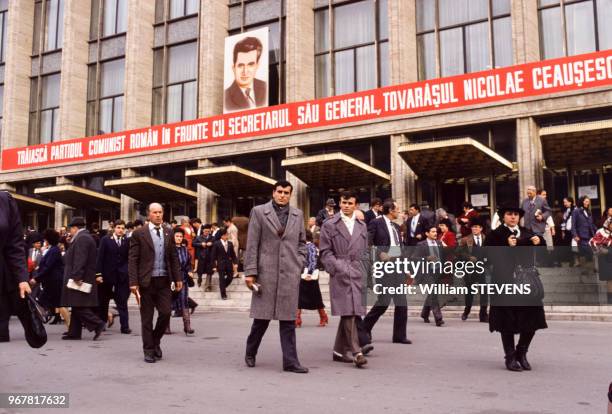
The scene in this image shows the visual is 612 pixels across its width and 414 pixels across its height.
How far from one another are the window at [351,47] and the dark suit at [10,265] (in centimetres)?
2022

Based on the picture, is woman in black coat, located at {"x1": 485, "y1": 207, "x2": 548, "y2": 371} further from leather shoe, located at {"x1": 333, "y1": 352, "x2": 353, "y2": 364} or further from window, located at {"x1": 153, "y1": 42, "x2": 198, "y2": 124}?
window, located at {"x1": 153, "y1": 42, "x2": 198, "y2": 124}

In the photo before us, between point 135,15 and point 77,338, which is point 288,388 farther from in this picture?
point 135,15

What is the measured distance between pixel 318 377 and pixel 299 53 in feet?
66.2

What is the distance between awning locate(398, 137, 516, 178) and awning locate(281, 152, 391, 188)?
1725mm

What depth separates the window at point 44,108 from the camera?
32.3 m

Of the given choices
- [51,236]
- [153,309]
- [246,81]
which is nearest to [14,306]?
[153,309]

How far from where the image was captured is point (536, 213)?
14023 mm

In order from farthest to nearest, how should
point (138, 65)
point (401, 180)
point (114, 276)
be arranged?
point (138, 65), point (401, 180), point (114, 276)

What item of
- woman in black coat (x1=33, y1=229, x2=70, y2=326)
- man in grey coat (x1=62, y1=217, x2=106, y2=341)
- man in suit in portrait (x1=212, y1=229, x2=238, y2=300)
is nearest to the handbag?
man in grey coat (x1=62, y1=217, x2=106, y2=341)

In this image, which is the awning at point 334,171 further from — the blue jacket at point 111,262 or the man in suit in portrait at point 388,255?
the man in suit in portrait at point 388,255

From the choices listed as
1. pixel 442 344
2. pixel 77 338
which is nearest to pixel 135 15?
pixel 77 338

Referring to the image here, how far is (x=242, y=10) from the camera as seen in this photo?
2712 cm

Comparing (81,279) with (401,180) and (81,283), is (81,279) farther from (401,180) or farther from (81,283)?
(401,180)

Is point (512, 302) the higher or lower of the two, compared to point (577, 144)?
lower
